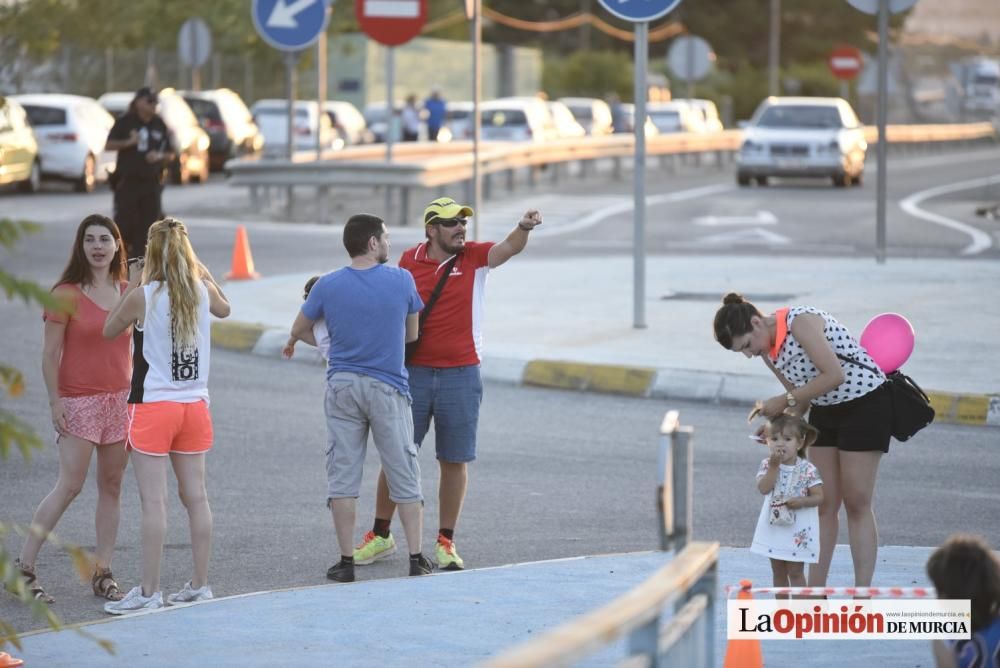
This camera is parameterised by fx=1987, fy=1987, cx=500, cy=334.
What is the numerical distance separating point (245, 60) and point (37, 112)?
82.6ft

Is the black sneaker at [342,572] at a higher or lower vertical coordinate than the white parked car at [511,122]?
lower

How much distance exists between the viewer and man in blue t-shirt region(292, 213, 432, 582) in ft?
26.4

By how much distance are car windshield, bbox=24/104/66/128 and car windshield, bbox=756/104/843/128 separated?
1297 cm

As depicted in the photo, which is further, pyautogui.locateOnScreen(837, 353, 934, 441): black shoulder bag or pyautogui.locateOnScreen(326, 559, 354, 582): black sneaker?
pyautogui.locateOnScreen(326, 559, 354, 582): black sneaker

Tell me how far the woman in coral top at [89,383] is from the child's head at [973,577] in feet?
12.9

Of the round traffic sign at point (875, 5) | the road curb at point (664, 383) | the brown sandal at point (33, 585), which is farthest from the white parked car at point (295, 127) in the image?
the brown sandal at point (33, 585)

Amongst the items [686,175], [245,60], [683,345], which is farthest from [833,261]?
[245,60]

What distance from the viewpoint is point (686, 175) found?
42.8 m

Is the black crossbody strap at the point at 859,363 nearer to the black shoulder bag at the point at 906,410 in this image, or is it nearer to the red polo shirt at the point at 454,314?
the black shoulder bag at the point at 906,410

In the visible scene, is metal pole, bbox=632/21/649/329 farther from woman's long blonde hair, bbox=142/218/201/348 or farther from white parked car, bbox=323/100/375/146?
white parked car, bbox=323/100/375/146

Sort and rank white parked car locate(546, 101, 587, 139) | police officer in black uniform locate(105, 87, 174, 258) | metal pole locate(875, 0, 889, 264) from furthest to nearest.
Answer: white parked car locate(546, 101, 587, 139) → metal pole locate(875, 0, 889, 264) → police officer in black uniform locate(105, 87, 174, 258)

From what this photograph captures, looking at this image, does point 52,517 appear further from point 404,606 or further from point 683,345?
point 683,345

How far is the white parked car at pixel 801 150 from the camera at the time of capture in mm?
36781

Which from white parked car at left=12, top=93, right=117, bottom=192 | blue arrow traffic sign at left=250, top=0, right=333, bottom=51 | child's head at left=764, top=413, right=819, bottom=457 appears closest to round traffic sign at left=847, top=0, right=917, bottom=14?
blue arrow traffic sign at left=250, top=0, right=333, bottom=51
